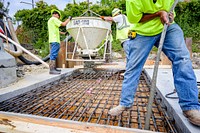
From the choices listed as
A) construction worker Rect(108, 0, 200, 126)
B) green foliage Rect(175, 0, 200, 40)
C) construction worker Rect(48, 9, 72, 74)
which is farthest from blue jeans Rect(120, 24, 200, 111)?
green foliage Rect(175, 0, 200, 40)

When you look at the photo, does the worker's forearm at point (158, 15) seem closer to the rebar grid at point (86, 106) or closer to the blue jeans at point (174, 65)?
the blue jeans at point (174, 65)

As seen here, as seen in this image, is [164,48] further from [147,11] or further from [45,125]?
[45,125]

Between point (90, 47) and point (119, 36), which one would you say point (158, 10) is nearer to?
point (119, 36)

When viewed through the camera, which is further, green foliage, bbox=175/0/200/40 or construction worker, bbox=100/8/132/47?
green foliage, bbox=175/0/200/40

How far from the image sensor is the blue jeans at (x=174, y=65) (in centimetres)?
123

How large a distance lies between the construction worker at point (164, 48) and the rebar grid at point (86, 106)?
17 cm

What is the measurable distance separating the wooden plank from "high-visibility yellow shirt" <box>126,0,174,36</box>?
806 millimetres

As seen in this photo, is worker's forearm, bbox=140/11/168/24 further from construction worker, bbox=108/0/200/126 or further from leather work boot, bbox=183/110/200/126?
leather work boot, bbox=183/110/200/126

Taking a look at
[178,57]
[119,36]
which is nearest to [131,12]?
[178,57]

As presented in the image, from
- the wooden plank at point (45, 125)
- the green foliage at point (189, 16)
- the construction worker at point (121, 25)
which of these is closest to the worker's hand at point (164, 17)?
the wooden plank at point (45, 125)

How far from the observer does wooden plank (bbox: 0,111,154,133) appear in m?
1.14

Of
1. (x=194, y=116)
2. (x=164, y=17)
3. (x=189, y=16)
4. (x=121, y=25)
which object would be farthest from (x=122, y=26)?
(x=189, y=16)

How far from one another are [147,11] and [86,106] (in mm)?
1182

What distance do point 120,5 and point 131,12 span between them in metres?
9.43
